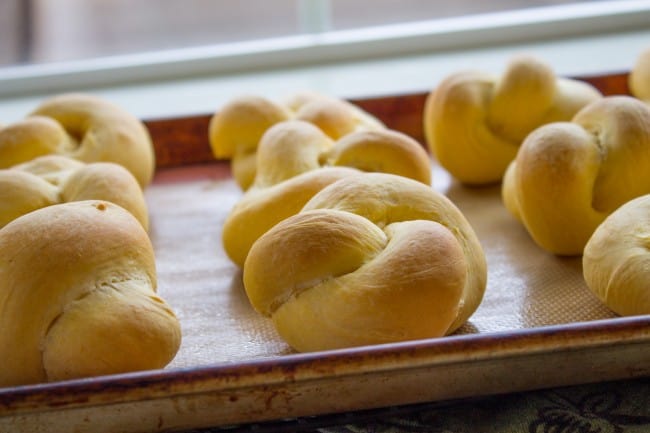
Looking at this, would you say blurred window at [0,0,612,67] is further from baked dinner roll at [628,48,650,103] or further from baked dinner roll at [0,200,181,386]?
baked dinner roll at [0,200,181,386]

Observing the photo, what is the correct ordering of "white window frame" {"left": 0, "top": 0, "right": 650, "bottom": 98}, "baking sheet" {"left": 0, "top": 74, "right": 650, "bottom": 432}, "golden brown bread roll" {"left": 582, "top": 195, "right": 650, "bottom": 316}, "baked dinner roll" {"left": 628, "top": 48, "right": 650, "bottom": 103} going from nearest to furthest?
"baking sheet" {"left": 0, "top": 74, "right": 650, "bottom": 432}, "golden brown bread roll" {"left": 582, "top": 195, "right": 650, "bottom": 316}, "baked dinner roll" {"left": 628, "top": 48, "right": 650, "bottom": 103}, "white window frame" {"left": 0, "top": 0, "right": 650, "bottom": 98}

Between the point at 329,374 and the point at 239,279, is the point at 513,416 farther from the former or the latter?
the point at 239,279

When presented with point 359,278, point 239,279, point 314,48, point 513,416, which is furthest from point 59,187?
point 314,48

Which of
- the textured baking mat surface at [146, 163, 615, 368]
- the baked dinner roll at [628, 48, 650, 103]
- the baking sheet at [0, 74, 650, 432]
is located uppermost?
the baked dinner roll at [628, 48, 650, 103]

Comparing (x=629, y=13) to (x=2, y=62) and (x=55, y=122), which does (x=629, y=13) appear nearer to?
(x=55, y=122)

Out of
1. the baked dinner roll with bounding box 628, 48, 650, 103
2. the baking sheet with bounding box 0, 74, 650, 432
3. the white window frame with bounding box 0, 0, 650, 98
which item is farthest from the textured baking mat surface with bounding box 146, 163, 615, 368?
the white window frame with bounding box 0, 0, 650, 98

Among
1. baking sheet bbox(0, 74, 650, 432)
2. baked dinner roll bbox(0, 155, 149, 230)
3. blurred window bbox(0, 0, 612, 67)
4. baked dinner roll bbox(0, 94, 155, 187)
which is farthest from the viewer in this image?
blurred window bbox(0, 0, 612, 67)

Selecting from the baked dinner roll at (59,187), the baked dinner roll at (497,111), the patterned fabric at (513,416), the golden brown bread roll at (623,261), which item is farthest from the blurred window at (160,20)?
the patterned fabric at (513,416)
